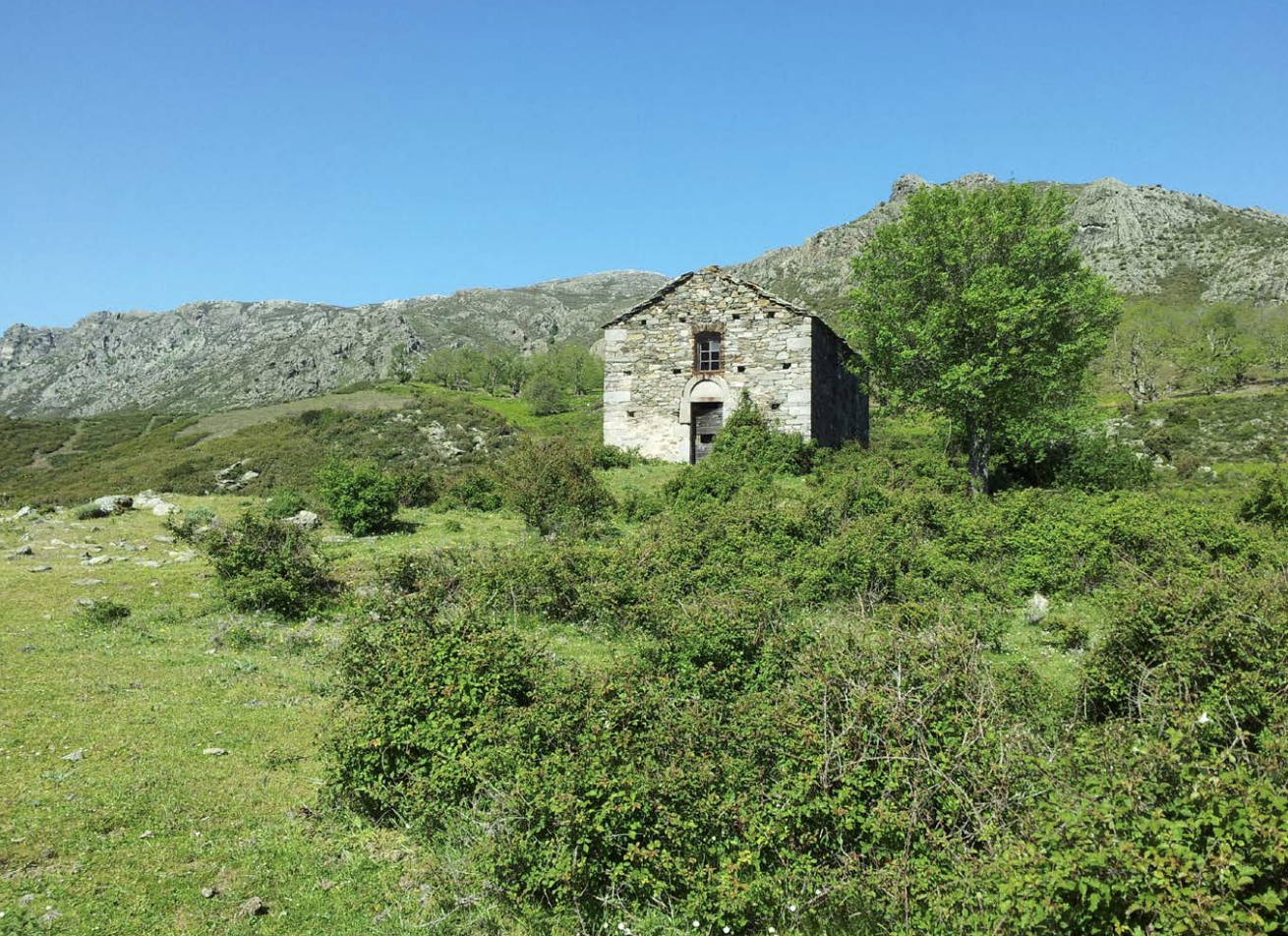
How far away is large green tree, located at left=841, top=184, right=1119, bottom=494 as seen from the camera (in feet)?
67.4

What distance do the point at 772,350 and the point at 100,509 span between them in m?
19.4

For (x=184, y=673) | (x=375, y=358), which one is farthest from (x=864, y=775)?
(x=375, y=358)

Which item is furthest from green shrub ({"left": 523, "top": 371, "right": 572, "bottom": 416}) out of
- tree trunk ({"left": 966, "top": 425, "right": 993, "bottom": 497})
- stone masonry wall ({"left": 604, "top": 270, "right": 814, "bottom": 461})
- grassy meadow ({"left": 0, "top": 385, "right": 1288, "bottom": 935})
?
grassy meadow ({"left": 0, "top": 385, "right": 1288, "bottom": 935})

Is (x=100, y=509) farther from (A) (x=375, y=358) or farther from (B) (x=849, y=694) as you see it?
(A) (x=375, y=358)

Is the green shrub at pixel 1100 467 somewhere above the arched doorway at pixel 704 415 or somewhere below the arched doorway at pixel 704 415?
below

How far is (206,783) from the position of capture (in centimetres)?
677

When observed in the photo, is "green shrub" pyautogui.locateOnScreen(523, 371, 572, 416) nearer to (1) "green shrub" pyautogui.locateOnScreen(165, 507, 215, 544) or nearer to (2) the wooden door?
(2) the wooden door

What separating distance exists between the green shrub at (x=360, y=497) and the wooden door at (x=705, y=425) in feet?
34.1

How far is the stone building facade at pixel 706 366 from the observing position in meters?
23.7

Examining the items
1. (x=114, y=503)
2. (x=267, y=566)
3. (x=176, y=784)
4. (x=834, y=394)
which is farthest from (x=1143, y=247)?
(x=176, y=784)

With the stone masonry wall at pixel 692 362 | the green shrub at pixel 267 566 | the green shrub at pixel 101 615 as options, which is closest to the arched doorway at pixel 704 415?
the stone masonry wall at pixel 692 362

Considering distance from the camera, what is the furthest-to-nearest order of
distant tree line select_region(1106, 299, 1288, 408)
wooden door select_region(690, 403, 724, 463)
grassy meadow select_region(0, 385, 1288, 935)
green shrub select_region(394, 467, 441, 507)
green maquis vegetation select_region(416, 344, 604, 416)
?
green maquis vegetation select_region(416, 344, 604, 416) → distant tree line select_region(1106, 299, 1288, 408) → wooden door select_region(690, 403, 724, 463) → green shrub select_region(394, 467, 441, 507) → grassy meadow select_region(0, 385, 1288, 935)

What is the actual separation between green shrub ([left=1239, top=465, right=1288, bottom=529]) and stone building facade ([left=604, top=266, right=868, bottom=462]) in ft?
36.0

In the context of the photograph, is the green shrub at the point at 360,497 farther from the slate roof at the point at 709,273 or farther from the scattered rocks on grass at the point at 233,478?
the scattered rocks on grass at the point at 233,478
